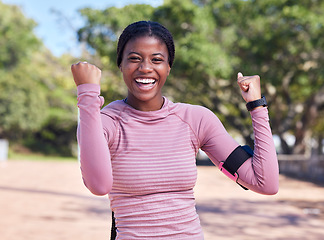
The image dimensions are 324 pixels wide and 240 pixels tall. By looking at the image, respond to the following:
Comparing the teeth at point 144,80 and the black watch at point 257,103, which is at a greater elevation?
the teeth at point 144,80

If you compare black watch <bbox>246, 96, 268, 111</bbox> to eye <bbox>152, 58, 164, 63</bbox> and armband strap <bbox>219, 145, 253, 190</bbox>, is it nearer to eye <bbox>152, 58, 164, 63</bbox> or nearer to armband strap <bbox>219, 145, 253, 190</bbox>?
armband strap <bbox>219, 145, 253, 190</bbox>

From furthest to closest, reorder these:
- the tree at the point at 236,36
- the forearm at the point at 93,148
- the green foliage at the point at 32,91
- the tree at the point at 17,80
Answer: the green foliage at the point at 32,91 < the tree at the point at 17,80 < the tree at the point at 236,36 < the forearm at the point at 93,148

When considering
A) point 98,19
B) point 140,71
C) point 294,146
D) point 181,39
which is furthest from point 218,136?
point 294,146

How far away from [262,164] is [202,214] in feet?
26.2

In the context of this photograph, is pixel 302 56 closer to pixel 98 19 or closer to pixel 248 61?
pixel 248 61

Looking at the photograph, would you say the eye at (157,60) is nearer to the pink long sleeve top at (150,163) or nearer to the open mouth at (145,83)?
the open mouth at (145,83)

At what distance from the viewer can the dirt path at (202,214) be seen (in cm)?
725

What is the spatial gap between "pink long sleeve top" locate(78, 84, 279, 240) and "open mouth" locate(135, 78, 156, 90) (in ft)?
0.30

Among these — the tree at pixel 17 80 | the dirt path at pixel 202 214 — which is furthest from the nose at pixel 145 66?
the tree at pixel 17 80

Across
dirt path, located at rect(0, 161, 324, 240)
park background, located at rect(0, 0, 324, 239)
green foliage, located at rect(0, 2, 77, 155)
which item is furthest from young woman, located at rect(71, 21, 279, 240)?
green foliage, located at rect(0, 2, 77, 155)

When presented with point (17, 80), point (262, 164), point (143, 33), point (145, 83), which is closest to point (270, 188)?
point (262, 164)

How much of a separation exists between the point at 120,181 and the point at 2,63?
42188 mm

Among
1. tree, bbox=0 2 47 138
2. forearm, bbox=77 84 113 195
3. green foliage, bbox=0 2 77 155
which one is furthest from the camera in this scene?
green foliage, bbox=0 2 77 155

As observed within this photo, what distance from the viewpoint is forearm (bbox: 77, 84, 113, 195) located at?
1.44m
